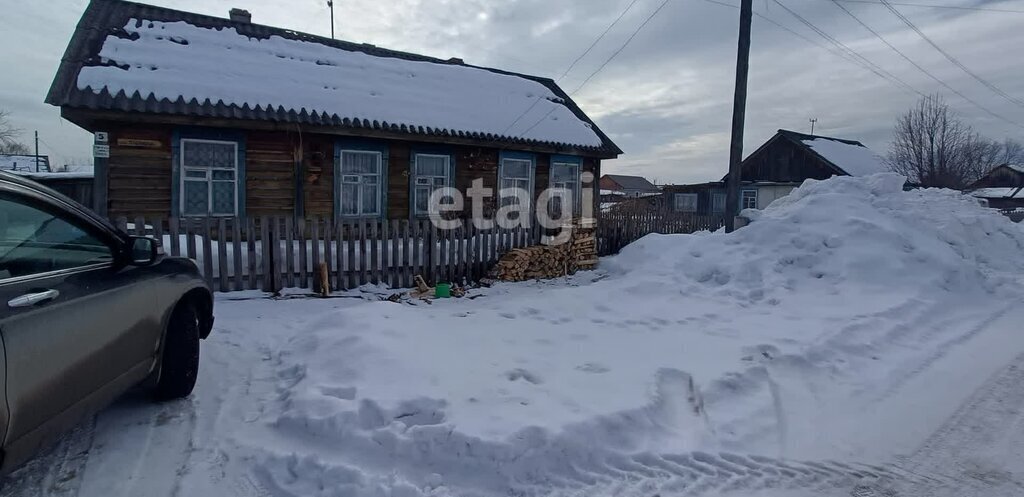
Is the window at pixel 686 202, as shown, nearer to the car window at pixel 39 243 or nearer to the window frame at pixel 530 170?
the window frame at pixel 530 170

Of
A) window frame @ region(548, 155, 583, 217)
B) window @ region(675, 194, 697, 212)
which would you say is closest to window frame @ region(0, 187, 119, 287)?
window frame @ region(548, 155, 583, 217)

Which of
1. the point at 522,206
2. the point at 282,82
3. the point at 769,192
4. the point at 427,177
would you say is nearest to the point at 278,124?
the point at 282,82

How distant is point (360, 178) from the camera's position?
40.2 feet

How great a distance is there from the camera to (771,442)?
145 inches

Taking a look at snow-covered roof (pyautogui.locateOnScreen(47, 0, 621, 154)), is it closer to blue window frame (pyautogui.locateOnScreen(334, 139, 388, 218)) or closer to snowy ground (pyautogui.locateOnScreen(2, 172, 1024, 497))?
blue window frame (pyautogui.locateOnScreen(334, 139, 388, 218))

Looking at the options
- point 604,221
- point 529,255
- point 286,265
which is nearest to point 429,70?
point 604,221

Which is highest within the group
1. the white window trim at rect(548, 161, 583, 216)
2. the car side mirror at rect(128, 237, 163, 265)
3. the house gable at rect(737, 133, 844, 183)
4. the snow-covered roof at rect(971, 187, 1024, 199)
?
the house gable at rect(737, 133, 844, 183)

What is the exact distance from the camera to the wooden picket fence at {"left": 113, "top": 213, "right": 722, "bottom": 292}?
7.36 metres

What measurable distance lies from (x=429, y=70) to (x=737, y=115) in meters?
8.06

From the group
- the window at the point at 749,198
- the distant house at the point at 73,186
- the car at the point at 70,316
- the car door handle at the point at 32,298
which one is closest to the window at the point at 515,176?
the distant house at the point at 73,186

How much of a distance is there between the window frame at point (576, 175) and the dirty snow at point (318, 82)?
0.65 m

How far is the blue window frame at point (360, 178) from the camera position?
→ 11.9m

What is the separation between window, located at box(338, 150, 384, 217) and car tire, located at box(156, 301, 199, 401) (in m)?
8.18

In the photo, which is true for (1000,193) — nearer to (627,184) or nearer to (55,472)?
(627,184)
